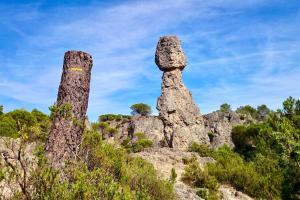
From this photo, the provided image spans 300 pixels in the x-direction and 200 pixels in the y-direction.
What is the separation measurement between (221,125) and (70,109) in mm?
33500

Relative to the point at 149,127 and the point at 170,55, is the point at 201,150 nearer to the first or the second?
the point at 170,55

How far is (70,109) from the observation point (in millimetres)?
6285

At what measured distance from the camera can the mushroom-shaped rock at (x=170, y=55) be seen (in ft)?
93.4

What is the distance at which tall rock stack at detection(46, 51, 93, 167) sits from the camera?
6.23 metres

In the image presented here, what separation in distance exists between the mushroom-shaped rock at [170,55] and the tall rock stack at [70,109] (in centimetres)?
2185

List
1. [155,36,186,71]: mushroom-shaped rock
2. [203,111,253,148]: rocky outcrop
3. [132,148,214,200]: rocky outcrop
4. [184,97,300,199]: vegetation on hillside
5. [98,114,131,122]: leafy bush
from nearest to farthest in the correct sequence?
[184,97,300,199]: vegetation on hillside < [132,148,214,200]: rocky outcrop < [155,36,186,71]: mushroom-shaped rock < [203,111,253,148]: rocky outcrop < [98,114,131,122]: leafy bush

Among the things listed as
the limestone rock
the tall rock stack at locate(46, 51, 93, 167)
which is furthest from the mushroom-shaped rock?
the tall rock stack at locate(46, 51, 93, 167)

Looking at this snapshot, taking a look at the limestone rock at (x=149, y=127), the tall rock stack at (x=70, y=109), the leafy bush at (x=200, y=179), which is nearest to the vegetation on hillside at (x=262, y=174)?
the leafy bush at (x=200, y=179)

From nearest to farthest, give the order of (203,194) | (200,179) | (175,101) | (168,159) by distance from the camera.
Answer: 1. (203,194)
2. (200,179)
3. (168,159)
4. (175,101)

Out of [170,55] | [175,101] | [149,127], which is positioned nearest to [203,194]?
[175,101]

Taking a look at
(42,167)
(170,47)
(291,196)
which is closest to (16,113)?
(170,47)

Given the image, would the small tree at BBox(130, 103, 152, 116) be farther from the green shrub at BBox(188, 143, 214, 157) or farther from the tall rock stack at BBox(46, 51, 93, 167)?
the tall rock stack at BBox(46, 51, 93, 167)

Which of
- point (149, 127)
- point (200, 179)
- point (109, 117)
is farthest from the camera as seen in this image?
point (109, 117)

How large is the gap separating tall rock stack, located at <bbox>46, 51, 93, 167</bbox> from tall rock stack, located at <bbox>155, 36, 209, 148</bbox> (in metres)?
20.1
